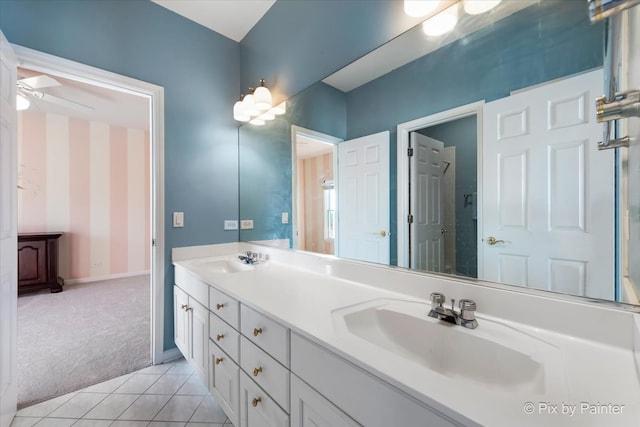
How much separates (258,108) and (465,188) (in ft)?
5.29

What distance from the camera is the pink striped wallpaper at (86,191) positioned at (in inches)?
149

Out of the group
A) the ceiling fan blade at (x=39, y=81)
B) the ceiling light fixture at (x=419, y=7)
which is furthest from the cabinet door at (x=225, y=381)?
the ceiling fan blade at (x=39, y=81)

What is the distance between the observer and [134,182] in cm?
463

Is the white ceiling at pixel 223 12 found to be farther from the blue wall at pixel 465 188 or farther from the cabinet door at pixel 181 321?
the cabinet door at pixel 181 321

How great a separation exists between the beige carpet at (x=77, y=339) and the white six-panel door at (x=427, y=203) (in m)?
2.20

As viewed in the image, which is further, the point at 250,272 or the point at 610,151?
the point at 250,272

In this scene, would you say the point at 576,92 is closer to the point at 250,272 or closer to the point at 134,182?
the point at 250,272

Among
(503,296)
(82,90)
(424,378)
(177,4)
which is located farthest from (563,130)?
(82,90)

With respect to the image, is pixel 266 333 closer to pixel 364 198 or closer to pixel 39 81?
pixel 364 198

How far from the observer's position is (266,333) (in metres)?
0.98

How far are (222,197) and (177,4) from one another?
150 centimetres

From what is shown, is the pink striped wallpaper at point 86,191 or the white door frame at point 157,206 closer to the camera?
the white door frame at point 157,206

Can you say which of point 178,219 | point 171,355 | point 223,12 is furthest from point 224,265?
point 223,12

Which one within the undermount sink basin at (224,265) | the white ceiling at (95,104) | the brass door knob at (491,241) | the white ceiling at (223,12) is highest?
the white ceiling at (223,12)
